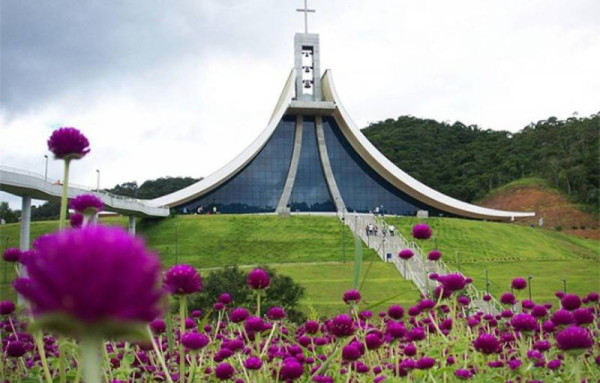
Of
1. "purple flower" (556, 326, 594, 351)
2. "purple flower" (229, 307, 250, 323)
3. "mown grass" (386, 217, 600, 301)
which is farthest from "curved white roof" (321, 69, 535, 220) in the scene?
"purple flower" (556, 326, 594, 351)

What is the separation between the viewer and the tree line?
45.3m

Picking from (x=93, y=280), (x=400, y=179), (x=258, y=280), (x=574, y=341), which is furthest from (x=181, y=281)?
(x=400, y=179)

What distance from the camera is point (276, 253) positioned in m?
22.9

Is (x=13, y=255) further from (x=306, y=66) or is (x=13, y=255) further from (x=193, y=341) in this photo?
(x=306, y=66)

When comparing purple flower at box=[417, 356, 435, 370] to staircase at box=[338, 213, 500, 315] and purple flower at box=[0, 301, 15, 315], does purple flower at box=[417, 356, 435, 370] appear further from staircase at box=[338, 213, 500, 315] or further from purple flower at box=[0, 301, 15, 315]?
staircase at box=[338, 213, 500, 315]

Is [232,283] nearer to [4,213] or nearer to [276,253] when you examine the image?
[276,253]

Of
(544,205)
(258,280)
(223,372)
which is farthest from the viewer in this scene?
(544,205)

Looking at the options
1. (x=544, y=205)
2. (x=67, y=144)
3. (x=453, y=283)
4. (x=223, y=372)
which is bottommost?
(x=223, y=372)

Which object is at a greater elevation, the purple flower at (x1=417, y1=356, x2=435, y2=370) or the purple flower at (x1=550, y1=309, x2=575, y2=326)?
the purple flower at (x1=550, y1=309, x2=575, y2=326)

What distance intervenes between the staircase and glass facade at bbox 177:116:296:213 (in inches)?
315

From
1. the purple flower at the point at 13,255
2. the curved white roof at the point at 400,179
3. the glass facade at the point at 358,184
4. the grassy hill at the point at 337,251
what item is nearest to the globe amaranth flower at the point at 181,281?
the purple flower at the point at 13,255

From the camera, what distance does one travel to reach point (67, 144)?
1333mm

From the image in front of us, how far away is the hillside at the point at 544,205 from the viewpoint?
38719mm

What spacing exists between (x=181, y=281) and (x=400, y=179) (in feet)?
117
